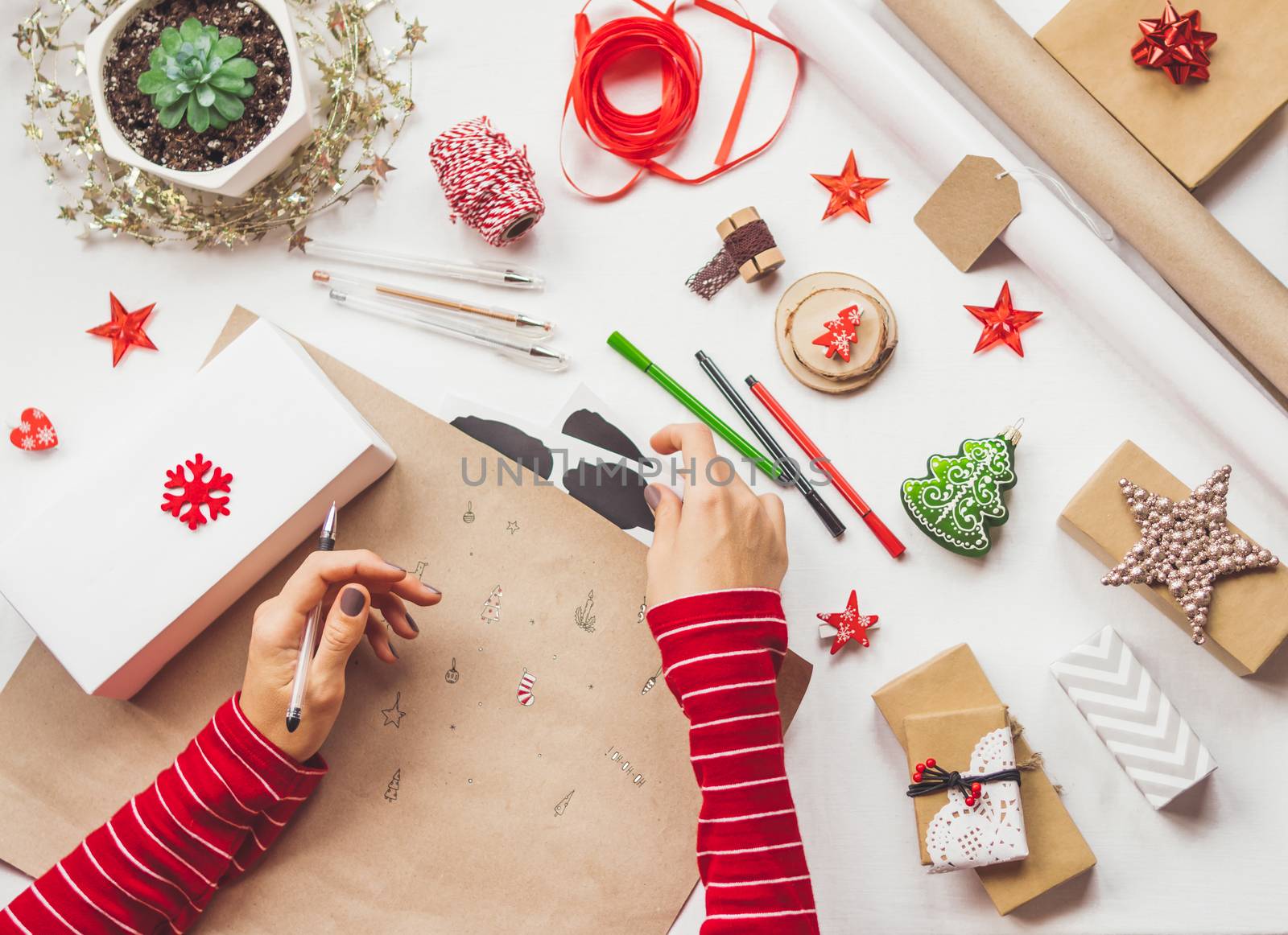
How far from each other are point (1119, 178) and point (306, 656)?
1.09 meters

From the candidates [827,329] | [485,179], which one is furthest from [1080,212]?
[485,179]

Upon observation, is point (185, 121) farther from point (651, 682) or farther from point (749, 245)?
point (651, 682)

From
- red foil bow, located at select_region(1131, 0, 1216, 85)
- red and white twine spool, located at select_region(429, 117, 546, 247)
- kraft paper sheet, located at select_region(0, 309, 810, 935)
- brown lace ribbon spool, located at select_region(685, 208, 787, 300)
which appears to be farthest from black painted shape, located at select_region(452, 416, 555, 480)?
red foil bow, located at select_region(1131, 0, 1216, 85)

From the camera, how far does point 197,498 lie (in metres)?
1.06

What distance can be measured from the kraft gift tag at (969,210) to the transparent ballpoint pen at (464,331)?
497 millimetres

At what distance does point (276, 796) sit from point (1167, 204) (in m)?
1.23

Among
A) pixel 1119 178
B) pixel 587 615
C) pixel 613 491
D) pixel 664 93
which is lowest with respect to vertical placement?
pixel 587 615

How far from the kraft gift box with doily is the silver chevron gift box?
3.8 inches

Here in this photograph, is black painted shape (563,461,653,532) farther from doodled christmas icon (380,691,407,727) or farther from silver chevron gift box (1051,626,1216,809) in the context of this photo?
silver chevron gift box (1051,626,1216,809)

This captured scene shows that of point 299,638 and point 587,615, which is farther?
point 587,615

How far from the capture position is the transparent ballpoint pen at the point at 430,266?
3.89 ft

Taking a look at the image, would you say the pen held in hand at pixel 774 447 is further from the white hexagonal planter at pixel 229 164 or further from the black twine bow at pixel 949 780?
the white hexagonal planter at pixel 229 164

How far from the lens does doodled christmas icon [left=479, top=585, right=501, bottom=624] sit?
1122 mm

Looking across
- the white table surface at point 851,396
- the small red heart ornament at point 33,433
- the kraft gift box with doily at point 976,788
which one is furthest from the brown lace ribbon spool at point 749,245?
the small red heart ornament at point 33,433
